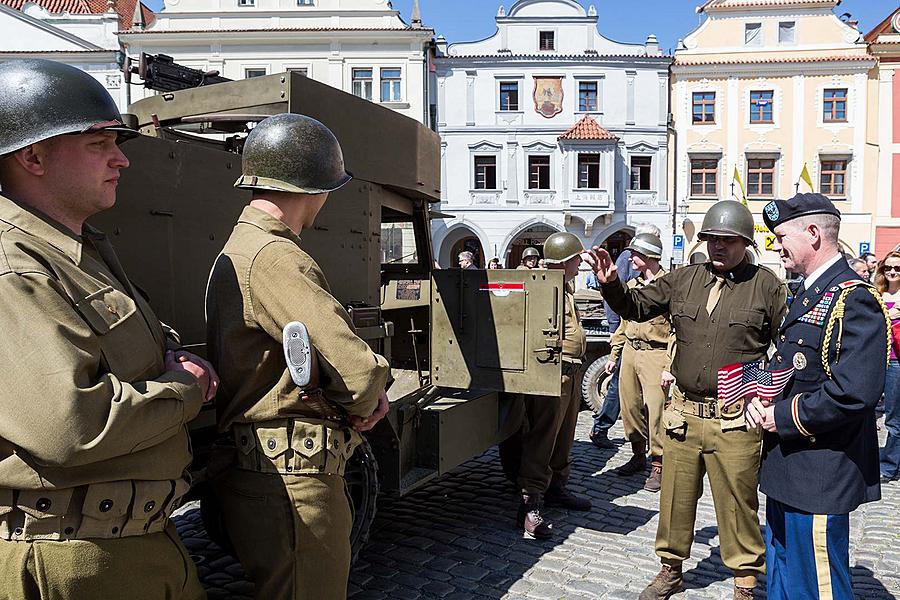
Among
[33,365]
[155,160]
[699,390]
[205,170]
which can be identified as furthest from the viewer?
[699,390]

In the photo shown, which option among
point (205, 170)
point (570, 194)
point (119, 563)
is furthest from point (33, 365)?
point (570, 194)

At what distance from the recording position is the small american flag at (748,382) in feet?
9.83

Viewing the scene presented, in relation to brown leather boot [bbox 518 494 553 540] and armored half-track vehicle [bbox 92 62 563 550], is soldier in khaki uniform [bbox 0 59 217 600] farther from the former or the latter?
brown leather boot [bbox 518 494 553 540]

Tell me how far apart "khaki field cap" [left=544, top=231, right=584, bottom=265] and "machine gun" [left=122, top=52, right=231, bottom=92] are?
2397 mm

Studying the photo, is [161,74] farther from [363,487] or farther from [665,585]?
[665,585]

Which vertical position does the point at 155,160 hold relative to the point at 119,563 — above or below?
above

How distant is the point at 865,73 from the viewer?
1054 inches

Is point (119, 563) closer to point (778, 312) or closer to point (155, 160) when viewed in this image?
point (155, 160)

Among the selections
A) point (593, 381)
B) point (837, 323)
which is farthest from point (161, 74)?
point (593, 381)

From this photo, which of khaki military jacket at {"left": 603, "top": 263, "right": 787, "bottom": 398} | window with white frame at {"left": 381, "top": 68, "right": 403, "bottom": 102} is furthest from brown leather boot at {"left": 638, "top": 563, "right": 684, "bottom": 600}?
window with white frame at {"left": 381, "top": 68, "right": 403, "bottom": 102}

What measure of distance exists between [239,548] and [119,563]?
0.58 metres

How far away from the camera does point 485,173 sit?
1056 inches

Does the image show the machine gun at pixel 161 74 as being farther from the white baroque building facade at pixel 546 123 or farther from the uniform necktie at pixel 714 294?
the white baroque building facade at pixel 546 123

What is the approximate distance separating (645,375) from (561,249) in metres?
1.63
